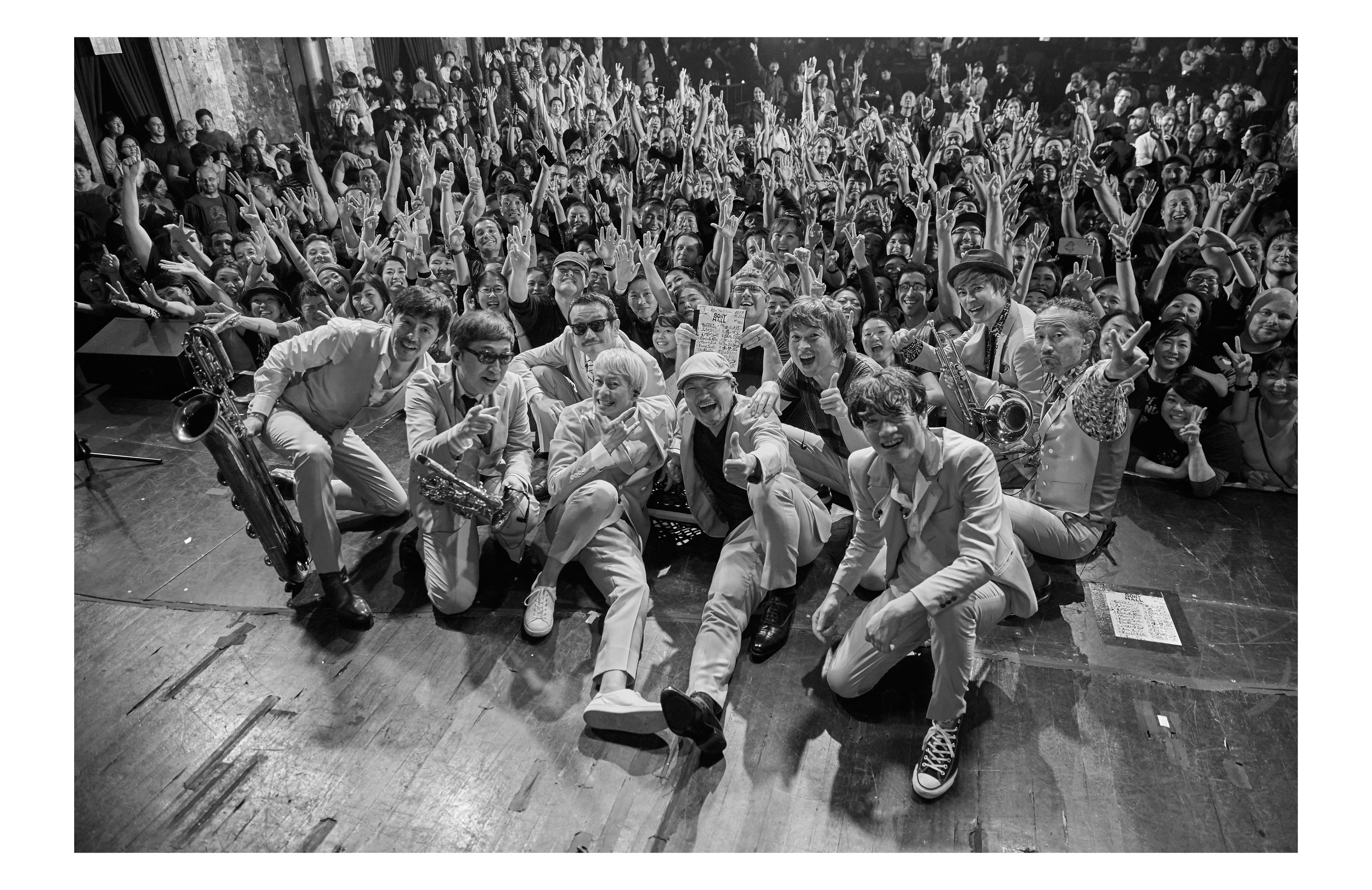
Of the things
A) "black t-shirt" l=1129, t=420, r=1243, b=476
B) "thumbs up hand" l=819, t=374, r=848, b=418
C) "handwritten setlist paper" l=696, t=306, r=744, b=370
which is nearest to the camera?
"thumbs up hand" l=819, t=374, r=848, b=418

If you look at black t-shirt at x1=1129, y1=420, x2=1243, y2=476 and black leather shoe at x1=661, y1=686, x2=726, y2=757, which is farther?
black t-shirt at x1=1129, y1=420, x2=1243, y2=476

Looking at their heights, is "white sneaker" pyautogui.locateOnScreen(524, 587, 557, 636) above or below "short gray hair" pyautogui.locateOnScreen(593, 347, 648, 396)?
below

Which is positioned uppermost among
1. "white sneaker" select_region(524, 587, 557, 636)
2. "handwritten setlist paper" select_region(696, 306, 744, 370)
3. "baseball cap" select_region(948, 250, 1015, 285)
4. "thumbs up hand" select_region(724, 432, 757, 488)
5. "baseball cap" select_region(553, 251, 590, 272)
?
"baseball cap" select_region(553, 251, 590, 272)

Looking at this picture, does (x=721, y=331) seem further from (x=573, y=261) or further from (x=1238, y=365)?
(x=1238, y=365)

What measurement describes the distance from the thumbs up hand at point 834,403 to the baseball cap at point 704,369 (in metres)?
0.54

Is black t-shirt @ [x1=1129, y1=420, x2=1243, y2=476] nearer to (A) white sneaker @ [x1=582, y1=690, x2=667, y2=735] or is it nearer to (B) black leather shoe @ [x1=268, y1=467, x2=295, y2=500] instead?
(A) white sneaker @ [x1=582, y1=690, x2=667, y2=735]

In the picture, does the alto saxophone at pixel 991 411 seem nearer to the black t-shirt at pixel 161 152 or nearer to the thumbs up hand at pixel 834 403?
the thumbs up hand at pixel 834 403

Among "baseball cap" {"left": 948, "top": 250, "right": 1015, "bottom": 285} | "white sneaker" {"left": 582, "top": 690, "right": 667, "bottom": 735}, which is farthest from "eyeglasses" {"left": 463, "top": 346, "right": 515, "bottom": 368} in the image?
"baseball cap" {"left": 948, "top": 250, "right": 1015, "bottom": 285}

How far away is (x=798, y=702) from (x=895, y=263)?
3579mm

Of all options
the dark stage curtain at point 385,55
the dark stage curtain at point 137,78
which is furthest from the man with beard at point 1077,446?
the dark stage curtain at point 137,78

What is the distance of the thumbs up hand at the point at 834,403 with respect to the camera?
3928 mm

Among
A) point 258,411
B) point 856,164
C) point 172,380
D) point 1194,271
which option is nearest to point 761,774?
point 258,411

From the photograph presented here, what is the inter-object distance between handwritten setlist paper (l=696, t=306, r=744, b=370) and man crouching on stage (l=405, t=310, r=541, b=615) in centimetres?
113

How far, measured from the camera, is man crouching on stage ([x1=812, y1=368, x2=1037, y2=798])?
2.70 m
